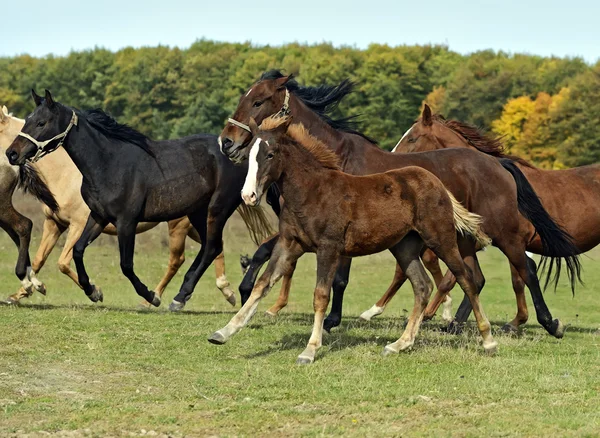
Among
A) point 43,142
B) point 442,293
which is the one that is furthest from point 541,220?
point 43,142

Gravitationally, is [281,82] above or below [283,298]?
above

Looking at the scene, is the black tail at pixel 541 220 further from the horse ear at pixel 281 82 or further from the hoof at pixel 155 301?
the hoof at pixel 155 301

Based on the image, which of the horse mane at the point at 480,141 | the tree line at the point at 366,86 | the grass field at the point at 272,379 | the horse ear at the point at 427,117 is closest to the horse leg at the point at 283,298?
the grass field at the point at 272,379

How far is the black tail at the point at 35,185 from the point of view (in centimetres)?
1294

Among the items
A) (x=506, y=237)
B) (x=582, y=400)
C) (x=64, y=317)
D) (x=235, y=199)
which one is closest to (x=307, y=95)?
(x=235, y=199)

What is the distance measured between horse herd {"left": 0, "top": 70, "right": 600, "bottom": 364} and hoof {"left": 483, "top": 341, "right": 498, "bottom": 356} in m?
0.01

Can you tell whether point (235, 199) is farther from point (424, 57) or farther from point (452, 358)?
point (424, 57)

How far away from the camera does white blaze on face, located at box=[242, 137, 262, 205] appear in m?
8.19

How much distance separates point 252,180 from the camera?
27.1 feet

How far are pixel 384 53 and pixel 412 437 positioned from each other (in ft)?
270

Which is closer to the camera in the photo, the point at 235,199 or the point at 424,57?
the point at 235,199

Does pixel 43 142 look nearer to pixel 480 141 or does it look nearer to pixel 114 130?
pixel 114 130

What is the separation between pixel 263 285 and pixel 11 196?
529 centimetres

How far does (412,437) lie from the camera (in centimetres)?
623
